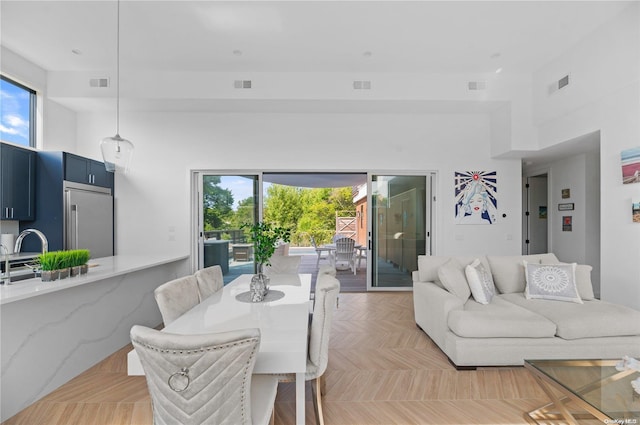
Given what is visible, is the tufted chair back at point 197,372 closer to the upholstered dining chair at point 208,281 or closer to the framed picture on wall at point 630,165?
the upholstered dining chair at point 208,281

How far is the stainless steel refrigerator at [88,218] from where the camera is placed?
3.88m

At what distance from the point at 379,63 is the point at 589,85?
8.62 ft

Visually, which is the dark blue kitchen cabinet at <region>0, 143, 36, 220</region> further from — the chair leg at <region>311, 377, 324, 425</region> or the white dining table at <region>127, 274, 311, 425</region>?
the chair leg at <region>311, 377, 324, 425</region>

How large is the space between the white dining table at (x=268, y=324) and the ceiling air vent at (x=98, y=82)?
3.95 meters

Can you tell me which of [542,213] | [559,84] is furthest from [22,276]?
[542,213]

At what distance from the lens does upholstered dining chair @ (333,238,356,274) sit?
22.3 ft

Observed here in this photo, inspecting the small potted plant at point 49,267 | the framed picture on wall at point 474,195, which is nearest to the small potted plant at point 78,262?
the small potted plant at point 49,267

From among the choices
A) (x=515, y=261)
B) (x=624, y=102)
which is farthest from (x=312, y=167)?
(x=624, y=102)

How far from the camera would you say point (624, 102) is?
3197mm

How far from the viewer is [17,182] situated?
3.65 m

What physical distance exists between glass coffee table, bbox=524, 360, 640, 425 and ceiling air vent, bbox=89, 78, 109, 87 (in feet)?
19.4

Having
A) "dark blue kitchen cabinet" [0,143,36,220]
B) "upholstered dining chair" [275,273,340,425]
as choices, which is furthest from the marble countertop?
"dark blue kitchen cabinet" [0,143,36,220]

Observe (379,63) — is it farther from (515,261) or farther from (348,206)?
(348,206)

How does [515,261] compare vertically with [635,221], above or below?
below
